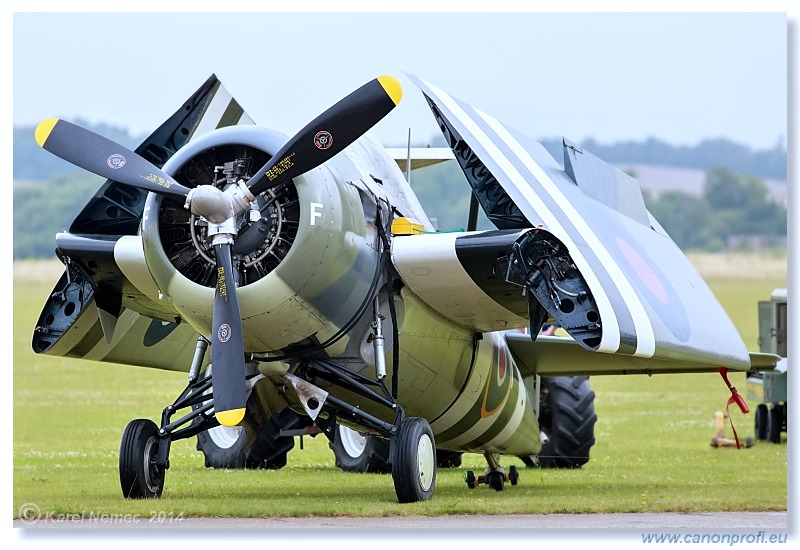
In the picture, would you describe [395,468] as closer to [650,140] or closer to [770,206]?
[770,206]

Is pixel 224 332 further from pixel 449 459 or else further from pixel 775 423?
pixel 775 423

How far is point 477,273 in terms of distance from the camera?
13398 mm

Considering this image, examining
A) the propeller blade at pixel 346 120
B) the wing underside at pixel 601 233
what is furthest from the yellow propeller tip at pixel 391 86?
the wing underside at pixel 601 233

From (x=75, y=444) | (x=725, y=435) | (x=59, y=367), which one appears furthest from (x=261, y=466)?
(x=59, y=367)

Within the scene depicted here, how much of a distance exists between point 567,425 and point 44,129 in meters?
9.80

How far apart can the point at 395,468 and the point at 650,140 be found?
3497 inches

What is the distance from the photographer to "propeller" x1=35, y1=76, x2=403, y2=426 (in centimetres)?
1176

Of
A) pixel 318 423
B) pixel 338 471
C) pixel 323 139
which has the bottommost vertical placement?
pixel 338 471

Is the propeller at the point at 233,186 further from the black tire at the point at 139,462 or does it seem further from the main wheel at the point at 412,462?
the main wheel at the point at 412,462

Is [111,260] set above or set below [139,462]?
above

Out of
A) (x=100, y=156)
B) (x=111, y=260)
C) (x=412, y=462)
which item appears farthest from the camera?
(x=111, y=260)

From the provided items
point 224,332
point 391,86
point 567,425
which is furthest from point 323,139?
point 567,425

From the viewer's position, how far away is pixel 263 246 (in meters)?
12.1

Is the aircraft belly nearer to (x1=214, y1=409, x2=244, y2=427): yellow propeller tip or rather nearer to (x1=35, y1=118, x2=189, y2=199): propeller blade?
(x1=214, y1=409, x2=244, y2=427): yellow propeller tip
